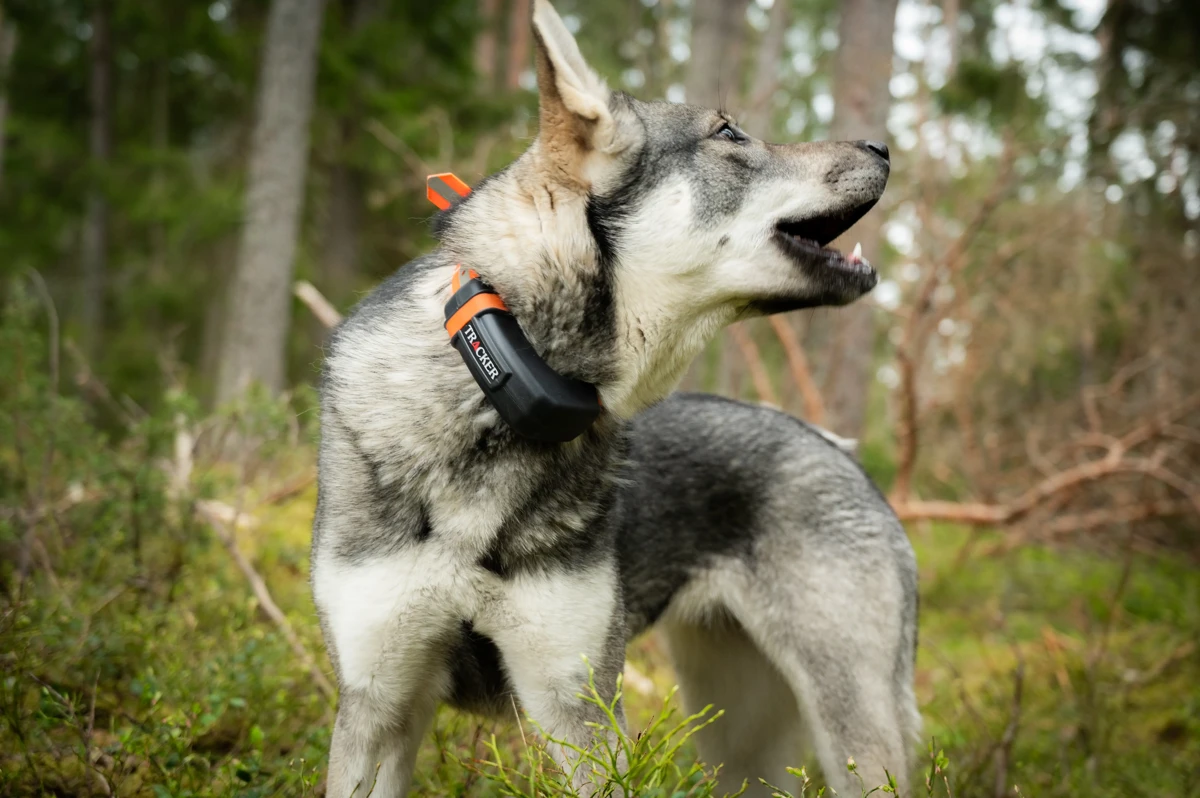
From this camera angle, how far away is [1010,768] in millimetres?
3998

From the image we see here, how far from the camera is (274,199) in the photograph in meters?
8.88

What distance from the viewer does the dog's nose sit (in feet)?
8.97

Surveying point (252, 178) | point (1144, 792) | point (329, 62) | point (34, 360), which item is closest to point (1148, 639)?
point (1144, 792)

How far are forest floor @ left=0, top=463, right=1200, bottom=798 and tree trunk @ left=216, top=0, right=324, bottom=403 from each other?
2640 mm

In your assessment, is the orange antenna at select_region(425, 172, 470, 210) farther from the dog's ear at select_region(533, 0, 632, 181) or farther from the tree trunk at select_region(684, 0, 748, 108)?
the tree trunk at select_region(684, 0, 748, 108)

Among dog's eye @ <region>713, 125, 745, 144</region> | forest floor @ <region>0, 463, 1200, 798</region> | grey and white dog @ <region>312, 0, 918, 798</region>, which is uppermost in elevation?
dog's eye @ <region>713, 125, 745, 144</region>

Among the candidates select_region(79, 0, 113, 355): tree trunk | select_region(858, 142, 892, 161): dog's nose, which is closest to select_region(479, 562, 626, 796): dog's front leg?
select_region(858, 142, 892, 161): dog's nose

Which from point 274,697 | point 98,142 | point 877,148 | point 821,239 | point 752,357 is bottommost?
point 274,697

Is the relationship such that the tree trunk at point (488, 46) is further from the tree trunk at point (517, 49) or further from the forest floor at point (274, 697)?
the forest floor at point (274, 697)

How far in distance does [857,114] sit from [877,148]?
454cm

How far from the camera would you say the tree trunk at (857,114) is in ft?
22.6

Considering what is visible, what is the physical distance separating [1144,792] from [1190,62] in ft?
27.1

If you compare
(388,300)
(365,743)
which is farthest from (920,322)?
(365,743)

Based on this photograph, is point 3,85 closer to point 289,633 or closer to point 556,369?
point 289,633
